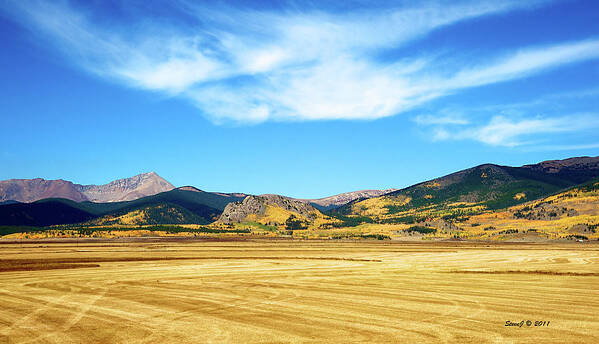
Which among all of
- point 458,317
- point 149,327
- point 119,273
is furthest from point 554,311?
point 119,273

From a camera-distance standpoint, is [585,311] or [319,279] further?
[319,279]

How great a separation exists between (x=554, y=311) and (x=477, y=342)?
10.9m

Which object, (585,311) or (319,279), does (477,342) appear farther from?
(319,279)

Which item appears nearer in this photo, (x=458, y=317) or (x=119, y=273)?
(x=458, y=317)

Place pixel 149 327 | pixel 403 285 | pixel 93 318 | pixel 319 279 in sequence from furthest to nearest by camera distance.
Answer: pixel 319 279 → pixel 403 285 → pixel 93 318 → pixel 149 327

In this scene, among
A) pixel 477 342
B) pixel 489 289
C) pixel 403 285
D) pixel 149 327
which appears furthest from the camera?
pixel 403 285

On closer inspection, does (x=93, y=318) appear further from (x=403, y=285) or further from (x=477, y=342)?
(x=403, y=285)

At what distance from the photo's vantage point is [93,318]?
24375mm

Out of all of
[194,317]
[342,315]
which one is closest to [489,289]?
[342,315]

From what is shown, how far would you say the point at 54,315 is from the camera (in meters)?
25.3

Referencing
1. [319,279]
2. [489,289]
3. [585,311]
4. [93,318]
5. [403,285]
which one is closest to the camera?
[93,318]

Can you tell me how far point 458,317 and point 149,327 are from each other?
15.8 meters

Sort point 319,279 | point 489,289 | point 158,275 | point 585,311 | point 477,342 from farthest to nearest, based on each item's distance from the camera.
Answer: point 158,275 < point 319,279 < point 489,289 < point 585,311 < point 477,342

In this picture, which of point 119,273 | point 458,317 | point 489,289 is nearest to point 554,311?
point 458,317
